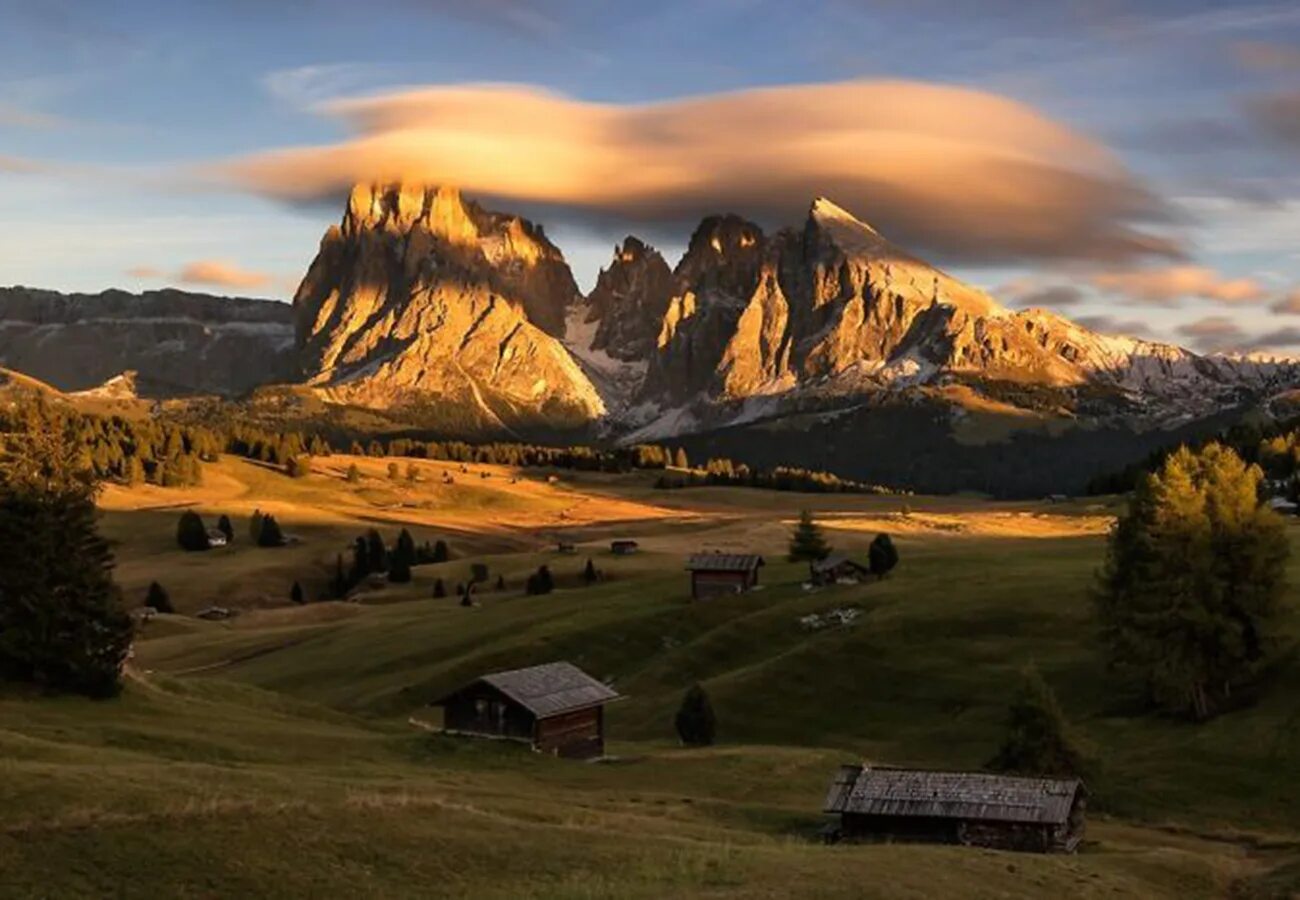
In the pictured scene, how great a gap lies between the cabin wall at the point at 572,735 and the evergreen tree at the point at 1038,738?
21923 mm

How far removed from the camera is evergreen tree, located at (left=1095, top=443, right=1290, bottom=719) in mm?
69125

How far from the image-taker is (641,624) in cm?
10156

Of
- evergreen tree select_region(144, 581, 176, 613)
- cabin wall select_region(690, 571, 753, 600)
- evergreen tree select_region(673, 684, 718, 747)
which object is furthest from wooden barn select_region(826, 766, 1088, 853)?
evergreen tree select_region(144, 581, 176, 613)

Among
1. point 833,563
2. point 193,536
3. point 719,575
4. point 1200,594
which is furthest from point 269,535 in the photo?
point 1200,594

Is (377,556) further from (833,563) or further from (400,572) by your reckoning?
(833,563)

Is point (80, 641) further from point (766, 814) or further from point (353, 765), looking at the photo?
point (766, 814)

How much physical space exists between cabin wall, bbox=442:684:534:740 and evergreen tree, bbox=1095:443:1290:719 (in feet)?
110

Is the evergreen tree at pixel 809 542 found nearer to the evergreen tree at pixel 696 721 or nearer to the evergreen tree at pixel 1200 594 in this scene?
the evergreen tree at pixel 1200 594

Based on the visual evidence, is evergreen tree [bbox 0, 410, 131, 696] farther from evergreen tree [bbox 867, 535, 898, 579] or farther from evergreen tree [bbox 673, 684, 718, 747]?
evergreen tree [bbox 867, 535, 898, 579]

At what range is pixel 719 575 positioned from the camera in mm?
112562

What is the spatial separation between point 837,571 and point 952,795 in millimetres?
62202

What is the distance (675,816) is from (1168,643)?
35.9 metres

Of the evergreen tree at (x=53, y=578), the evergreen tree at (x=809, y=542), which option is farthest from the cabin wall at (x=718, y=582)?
the evergreen tree at (x=53, y=578)

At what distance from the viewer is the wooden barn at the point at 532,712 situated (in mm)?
67000
